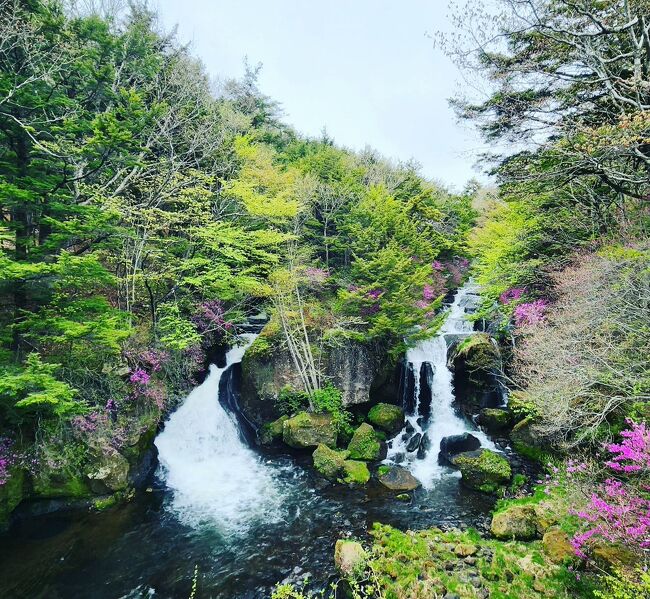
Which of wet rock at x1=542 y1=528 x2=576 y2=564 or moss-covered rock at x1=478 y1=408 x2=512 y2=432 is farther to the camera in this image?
moss-covered rock at x1=478 y1=408 x2=512 y2=432

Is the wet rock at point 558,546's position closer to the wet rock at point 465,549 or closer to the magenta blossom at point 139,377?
the wet rock at point 465,549

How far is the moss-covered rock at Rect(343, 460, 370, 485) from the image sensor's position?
501 inches

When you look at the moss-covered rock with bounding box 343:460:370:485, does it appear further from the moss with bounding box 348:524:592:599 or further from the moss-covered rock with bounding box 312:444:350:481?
the moss with bounding box 348:524:592:599

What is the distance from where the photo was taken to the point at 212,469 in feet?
44.3

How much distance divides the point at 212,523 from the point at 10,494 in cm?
567

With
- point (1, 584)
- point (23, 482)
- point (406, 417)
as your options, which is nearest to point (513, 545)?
point (406, 417)

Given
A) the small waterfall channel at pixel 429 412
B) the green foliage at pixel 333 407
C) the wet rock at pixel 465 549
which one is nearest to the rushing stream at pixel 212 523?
the small waterfall channel at pixel 429 412

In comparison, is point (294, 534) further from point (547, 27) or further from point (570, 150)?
point (547, 27)

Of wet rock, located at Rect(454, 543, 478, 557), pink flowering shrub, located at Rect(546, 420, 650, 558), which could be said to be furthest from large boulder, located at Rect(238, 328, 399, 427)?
pink flowering shrub, located at Rect(546, 420, 650, 558)

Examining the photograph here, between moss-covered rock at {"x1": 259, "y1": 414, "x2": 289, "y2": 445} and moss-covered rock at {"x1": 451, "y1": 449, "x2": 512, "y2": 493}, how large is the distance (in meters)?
7.68

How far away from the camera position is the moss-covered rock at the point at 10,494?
30.5 feet

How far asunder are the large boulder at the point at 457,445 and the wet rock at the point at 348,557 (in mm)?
6864

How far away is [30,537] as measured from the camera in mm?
9430

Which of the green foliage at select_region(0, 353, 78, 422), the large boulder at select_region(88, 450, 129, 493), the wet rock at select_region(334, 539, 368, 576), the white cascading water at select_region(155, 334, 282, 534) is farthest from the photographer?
the white cascading water at select_region(155, 334, 282, 534)
